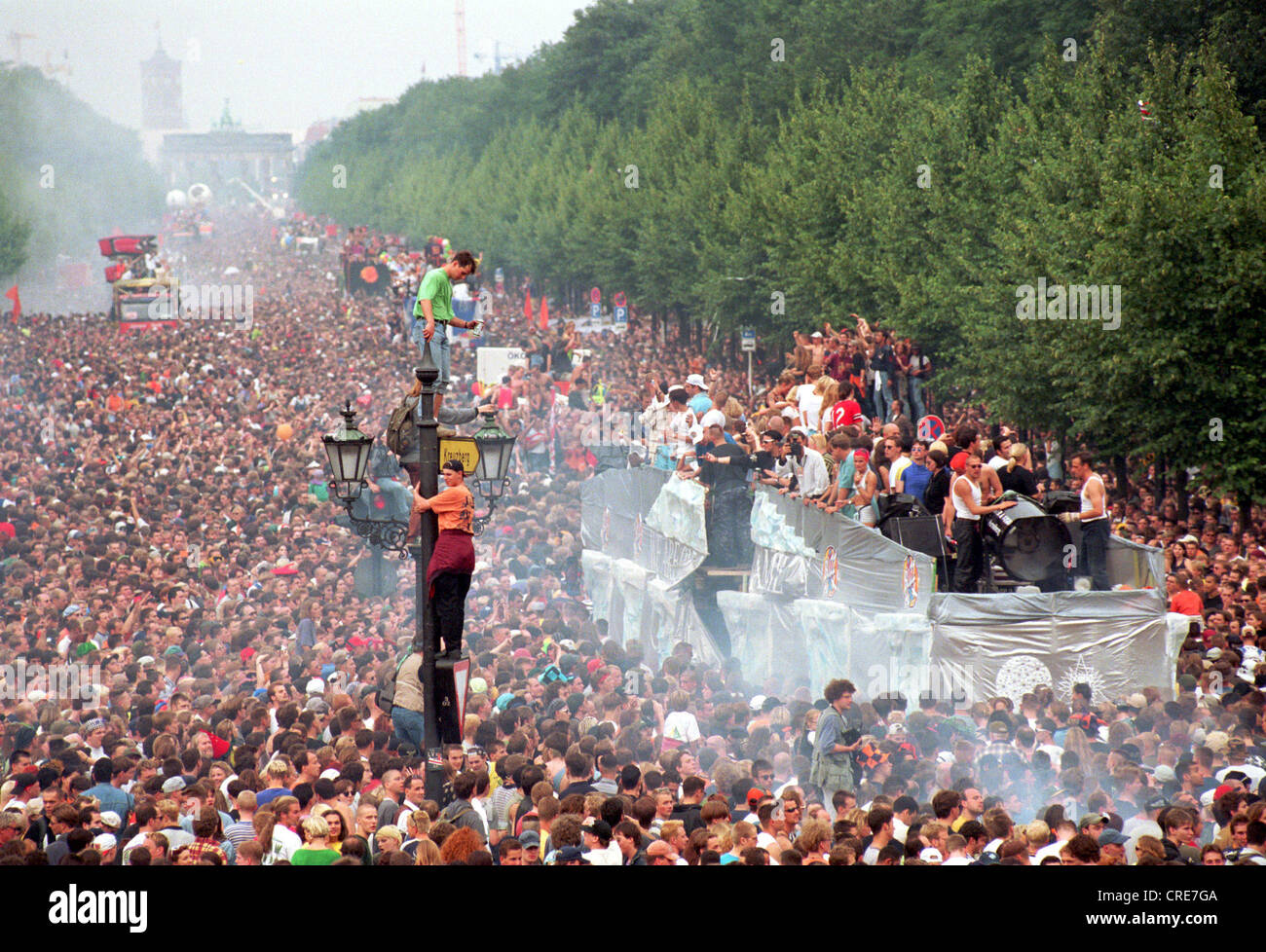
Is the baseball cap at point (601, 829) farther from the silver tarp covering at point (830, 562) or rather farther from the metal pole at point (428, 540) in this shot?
the silver tarp covering at point (830, 562)

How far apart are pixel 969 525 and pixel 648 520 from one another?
5.37 metres

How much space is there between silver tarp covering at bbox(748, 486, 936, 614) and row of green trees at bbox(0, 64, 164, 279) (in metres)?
53.0

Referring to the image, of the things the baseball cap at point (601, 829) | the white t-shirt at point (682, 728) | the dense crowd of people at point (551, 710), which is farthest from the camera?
the white t-shirt at point (682, 728)

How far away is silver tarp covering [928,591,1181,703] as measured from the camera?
12.7 meters

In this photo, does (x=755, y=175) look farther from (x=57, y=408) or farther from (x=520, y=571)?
(x=520, y=571)

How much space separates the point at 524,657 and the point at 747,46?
45777 mm

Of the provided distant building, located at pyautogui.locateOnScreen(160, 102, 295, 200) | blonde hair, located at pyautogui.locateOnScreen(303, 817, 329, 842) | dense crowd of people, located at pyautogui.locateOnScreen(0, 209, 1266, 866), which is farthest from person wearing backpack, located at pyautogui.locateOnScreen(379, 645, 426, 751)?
distant building, located at pyautogui.locateOnScreen(160, 102, 295, 200)

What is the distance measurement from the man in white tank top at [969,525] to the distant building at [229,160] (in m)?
149

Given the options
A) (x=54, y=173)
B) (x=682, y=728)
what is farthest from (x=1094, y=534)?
(x=54, y=173)

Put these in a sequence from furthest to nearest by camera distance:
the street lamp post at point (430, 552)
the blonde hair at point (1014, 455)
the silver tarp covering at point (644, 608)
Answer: the silver tarp covering at point (644, 608)
the blonde hair at point (1014, 455)
the street lamp post at point (430, 552)

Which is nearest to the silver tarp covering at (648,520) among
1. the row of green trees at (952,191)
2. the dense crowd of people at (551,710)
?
the dense crowd of people at (551,710)

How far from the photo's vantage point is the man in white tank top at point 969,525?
13039 mm
